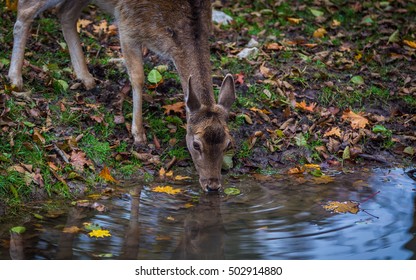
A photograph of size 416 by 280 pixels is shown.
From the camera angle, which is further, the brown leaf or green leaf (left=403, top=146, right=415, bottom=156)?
green leaf (left=403, top=146, right=415, bottom=156)

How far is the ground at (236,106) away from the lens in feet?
26.3

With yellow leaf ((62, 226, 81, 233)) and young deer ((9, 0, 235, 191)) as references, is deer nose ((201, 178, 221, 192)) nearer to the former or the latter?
young deer ((9, 0, 235, 191))

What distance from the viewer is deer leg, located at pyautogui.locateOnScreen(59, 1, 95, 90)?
31.7ft

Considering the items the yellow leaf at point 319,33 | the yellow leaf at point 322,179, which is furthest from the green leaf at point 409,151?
the yellow leaf at point 319,33

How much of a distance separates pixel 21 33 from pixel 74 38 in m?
0.86

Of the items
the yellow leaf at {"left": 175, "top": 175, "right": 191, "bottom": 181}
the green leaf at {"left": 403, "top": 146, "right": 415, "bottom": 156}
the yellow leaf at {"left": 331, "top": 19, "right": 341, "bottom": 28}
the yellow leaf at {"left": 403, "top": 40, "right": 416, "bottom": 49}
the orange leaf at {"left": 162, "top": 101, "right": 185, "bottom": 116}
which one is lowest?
the yellow leaf at {"left": 175, "top": 175, "right": 191, "bottom": 181}

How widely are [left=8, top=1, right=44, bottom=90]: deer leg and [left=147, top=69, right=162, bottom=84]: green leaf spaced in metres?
1.69

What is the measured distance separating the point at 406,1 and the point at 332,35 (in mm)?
2537

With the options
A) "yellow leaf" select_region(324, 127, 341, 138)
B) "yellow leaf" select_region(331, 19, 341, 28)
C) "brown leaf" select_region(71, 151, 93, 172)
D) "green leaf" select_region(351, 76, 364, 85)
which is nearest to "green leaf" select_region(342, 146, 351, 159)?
"yellow leaf" select_region(324, 127, 341, 138)

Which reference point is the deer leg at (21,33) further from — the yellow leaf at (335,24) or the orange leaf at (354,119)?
the yellow leaf at (335,24)

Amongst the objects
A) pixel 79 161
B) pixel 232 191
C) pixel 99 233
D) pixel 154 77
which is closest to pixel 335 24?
pixel 154 77

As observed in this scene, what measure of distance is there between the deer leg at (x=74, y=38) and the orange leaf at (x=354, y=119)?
346 cm

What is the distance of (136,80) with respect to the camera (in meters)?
8.85
